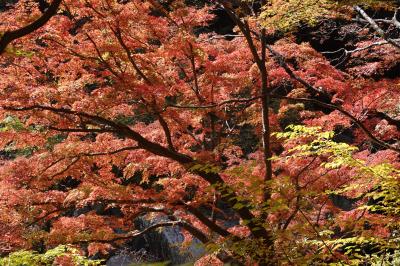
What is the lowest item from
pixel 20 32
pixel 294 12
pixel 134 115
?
pixel 134 115

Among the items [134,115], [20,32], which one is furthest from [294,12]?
[20,32]

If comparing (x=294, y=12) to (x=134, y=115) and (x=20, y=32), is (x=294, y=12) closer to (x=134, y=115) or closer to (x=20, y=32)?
(x=134, y=115)

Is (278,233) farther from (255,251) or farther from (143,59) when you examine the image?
(143,59)

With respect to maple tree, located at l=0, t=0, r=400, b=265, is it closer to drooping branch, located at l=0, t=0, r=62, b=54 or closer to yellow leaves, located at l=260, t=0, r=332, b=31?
yellow leaves, located at l=260, t=0, r=332, b=31

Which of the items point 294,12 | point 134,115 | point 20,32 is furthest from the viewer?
point 134,115

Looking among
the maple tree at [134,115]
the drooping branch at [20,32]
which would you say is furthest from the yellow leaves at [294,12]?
the drooping branch at [20,32]

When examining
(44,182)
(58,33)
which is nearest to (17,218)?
(44,182)

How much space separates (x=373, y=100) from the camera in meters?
7.25

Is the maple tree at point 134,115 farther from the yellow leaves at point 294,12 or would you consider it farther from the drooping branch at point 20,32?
the drooping branch at point 20,32

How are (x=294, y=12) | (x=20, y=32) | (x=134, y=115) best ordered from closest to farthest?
1. (x=20, y=32)
2. (x=294, y=12)
3. (x=134, y=115)

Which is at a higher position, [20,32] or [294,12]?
[294,12]

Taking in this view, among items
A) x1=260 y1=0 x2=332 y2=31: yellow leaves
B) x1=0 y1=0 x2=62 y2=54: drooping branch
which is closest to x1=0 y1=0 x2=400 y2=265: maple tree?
x1=260 y1=0 x2=332 y2=31: yellow leaves

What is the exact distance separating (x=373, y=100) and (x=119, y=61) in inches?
190

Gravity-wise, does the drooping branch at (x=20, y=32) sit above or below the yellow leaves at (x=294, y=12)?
below
